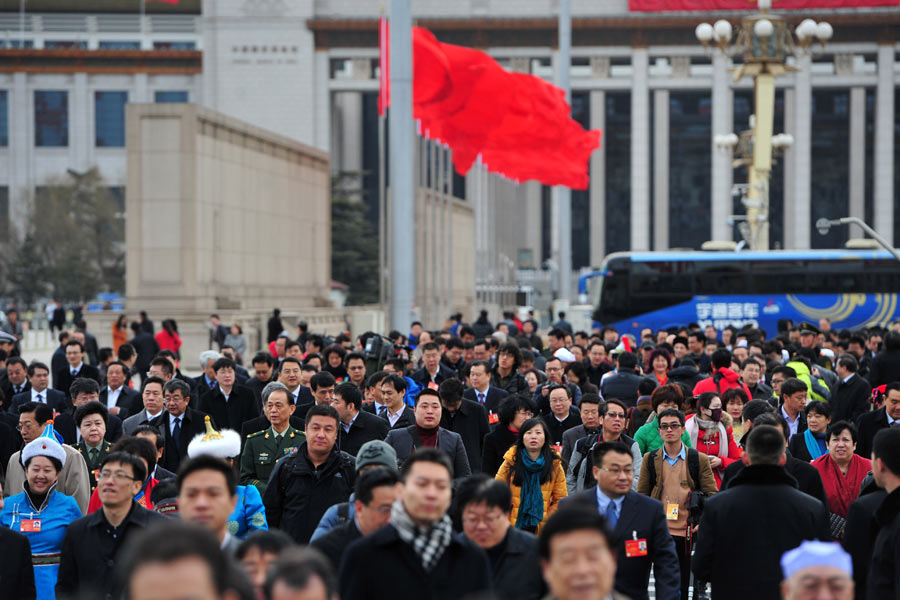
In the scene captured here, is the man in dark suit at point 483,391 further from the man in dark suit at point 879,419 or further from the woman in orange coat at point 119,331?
the woman in orange coat at point 119,331

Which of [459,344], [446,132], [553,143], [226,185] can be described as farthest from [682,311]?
[459,344]

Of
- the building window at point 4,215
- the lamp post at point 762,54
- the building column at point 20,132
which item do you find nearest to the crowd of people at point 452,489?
the lamp post at point 762,54

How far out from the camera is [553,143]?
30625 mm

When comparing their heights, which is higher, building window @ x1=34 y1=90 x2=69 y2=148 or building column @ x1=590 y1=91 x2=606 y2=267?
building window @ x1=34 y1=90 x2=69 y2=148

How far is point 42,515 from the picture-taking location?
6930 millimetres

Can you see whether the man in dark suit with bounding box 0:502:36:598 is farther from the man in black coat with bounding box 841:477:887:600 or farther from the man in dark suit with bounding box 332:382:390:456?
the man in black coat with bounding box 841:477:887:600

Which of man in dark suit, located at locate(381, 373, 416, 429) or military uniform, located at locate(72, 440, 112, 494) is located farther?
man in dark suit, located at locate(381, 373, 416, 429)

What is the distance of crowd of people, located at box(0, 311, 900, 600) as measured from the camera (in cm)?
412

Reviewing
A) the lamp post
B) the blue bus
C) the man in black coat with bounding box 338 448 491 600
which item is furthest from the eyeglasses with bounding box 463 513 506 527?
the blue bus

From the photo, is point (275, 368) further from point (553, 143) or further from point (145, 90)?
point (145, 90)

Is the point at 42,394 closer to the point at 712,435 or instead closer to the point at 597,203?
the point at 712,435

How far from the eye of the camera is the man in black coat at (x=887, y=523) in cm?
583

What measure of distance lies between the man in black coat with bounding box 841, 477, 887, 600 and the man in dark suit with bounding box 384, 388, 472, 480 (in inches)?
114

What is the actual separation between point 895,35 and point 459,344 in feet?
202
